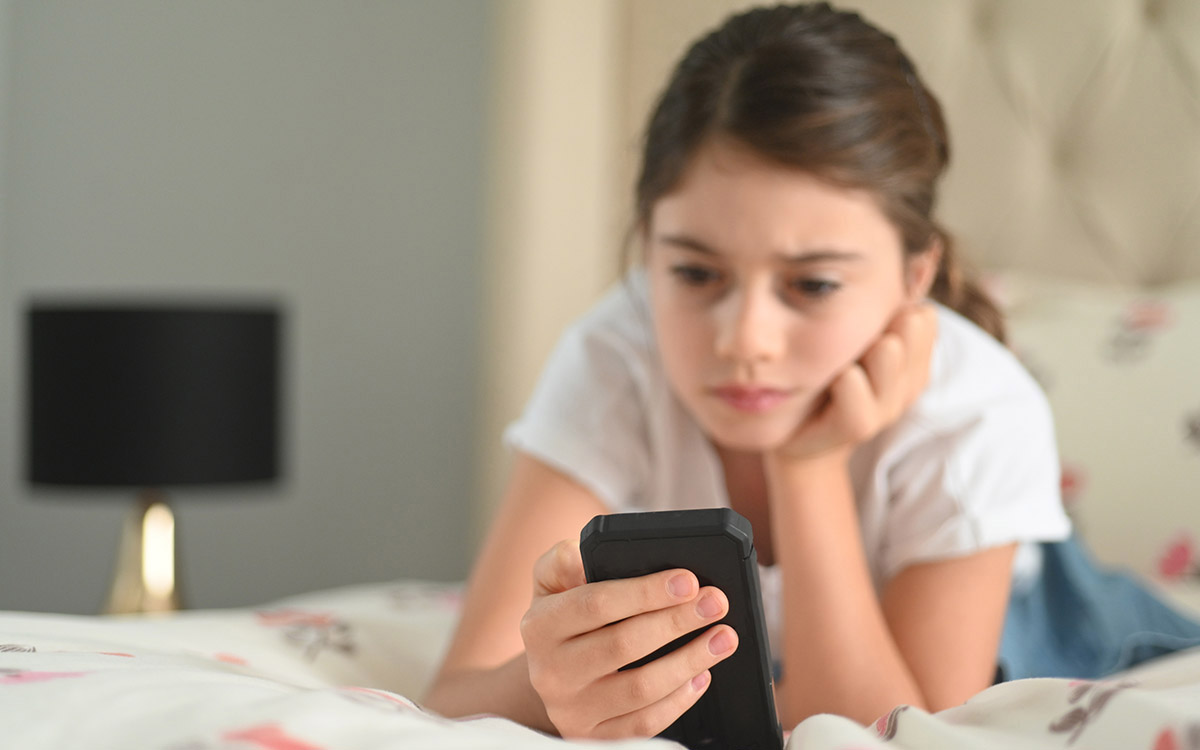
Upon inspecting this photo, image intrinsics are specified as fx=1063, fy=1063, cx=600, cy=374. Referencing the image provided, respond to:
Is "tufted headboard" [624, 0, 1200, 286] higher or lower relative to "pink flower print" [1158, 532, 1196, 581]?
higher

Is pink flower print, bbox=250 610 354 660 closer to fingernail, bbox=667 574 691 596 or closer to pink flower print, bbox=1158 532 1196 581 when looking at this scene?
fingernail, bbox=667 574 691 596

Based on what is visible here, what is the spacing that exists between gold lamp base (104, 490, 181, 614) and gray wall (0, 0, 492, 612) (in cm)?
54

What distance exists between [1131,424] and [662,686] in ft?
2.90

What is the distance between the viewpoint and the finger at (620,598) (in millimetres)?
516

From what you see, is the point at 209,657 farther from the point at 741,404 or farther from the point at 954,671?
the point at 954,671

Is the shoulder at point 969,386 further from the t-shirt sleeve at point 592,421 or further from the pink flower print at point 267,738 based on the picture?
the pink flower print at point 267,738

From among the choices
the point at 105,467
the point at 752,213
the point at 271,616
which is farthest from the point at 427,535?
the point at 752,213

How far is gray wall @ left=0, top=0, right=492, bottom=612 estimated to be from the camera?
2008 millimetres

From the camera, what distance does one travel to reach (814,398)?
2.82ft

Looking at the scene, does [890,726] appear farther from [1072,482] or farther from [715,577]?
[1072,482]

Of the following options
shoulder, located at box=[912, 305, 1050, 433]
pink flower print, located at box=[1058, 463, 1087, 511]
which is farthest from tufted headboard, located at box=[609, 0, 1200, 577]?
shoulder, located at box=[912, 305, 1050, 433]

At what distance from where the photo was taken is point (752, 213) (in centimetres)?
77

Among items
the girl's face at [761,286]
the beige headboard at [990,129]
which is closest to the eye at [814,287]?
the girl's face at [761,286]

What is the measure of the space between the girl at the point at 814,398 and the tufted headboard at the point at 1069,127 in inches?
27.2
